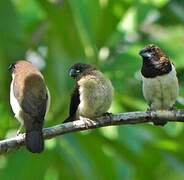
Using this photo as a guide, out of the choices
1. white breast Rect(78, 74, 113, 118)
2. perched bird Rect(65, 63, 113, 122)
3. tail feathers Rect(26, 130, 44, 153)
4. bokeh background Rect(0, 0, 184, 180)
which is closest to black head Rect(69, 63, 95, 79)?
perched bird Rect(65, 63, 113, 122)

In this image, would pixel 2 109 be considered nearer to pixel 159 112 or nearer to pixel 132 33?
pixel 132 33

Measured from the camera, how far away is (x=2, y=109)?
10469 millimetres

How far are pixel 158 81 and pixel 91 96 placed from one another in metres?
0.51

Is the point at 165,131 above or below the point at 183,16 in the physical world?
below

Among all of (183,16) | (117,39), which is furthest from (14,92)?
(183,16)

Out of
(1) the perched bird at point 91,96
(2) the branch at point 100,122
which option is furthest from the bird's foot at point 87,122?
(1) the perched bird at point 91,96

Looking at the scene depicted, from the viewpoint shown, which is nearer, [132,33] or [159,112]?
[159,112]

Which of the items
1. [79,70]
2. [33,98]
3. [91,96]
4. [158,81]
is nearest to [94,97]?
[91,96]

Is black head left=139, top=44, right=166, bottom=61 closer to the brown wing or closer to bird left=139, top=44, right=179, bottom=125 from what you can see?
bird left=139, top=44, right=179, bottom=125

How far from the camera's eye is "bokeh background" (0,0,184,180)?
9.83 meters

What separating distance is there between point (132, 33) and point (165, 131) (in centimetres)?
101

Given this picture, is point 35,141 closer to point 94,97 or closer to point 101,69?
point 94,97

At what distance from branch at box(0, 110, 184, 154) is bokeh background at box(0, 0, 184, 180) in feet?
6.86

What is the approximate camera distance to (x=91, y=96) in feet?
26.4
